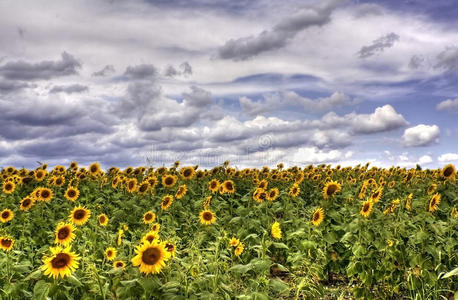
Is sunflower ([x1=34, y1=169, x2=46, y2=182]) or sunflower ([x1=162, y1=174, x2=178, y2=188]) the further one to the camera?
sunflower ([x1=34, y1=169, x2=46, y2=182])

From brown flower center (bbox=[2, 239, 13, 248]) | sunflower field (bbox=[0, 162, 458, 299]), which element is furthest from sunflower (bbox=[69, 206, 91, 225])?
brown flower center (bbox=[2, 239, 13, 248])

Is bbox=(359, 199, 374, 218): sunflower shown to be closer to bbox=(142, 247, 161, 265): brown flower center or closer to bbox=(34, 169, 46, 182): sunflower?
bbox=(142, 247, 161, 265): brown flower center

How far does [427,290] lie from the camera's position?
623cm

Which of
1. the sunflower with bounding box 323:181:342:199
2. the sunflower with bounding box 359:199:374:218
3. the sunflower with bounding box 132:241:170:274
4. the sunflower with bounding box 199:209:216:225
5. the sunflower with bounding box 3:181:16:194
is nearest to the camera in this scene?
the sunflower with bounding box 132:241:170:274

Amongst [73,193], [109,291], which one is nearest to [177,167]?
[73,193]

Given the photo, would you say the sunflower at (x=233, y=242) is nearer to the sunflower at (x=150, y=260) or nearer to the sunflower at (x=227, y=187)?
the sunflower at (x=150, y=260)

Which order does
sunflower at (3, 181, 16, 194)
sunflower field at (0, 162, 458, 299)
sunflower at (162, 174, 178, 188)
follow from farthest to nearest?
1. sunflower at (3, 181, 16, 194)
2. sunflower at (162, 174, 178, 188)
3. sunflower field at (0, 162, 458, 299)

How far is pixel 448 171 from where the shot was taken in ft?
30.3

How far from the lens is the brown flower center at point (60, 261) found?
3680 mm

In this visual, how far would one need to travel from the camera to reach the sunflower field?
3.77m

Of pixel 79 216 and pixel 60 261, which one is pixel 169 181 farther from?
pixel 60 261

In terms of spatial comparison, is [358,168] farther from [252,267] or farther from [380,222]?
[252,267]

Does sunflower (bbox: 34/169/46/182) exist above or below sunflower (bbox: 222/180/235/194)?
above

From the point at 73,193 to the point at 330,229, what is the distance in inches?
209
